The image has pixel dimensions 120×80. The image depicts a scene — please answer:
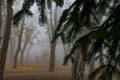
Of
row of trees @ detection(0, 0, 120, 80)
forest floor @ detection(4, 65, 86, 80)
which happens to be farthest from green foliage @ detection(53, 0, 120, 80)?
forest floor @ detection(4, 65, 86, 80)

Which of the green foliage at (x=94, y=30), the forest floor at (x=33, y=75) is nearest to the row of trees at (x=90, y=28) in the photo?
the green foliage at (x=94, y=30)

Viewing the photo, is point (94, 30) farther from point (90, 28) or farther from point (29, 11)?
point (29, 11)

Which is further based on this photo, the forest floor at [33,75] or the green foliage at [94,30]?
the forest floor at [33,75]

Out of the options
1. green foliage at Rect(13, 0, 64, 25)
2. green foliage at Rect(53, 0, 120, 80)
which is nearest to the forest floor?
green foliage at Rect(53, 0, 120, 80)

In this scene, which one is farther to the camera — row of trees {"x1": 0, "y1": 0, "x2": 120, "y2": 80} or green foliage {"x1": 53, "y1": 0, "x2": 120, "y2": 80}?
green foliage {"x1": 53, "y1": 0, "x2": 120, "y2": 80}

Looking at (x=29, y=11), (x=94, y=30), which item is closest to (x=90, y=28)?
(x=94, y=30)

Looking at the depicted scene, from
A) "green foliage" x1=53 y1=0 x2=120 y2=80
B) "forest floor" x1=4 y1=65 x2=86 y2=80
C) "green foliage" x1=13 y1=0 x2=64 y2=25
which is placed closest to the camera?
"green foliage" x1=13 y1=0 x2=64 y2=25

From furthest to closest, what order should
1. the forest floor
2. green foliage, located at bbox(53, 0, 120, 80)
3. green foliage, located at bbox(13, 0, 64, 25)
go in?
the forest floor
green foliage, located at bbox(53, 0, 120, 80)
green foliage, located at bbox(13, 0, 64, 25)

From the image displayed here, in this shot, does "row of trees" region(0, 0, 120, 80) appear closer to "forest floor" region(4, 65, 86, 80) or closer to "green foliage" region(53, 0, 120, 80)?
"green foliage" region(53, 0, 120, 80)

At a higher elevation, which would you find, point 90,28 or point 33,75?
point 90,28

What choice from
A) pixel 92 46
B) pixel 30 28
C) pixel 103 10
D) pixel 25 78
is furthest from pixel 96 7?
pixel 30 28

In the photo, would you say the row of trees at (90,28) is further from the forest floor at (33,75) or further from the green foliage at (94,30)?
the forest floor at (33,75)

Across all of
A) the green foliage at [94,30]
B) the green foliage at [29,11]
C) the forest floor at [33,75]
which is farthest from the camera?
the forest floor at [33,75]

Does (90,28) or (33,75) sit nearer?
(90,28)
